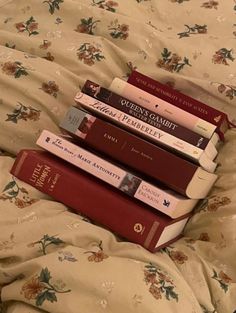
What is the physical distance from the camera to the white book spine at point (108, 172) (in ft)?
3.12

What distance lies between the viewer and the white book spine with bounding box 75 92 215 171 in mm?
980

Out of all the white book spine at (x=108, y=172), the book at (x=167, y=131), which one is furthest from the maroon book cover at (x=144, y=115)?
the white book spine at (x=108, y=172)

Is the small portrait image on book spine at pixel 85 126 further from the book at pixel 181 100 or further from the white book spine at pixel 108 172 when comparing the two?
the book at pixel 181 100

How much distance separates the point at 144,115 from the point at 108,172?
0.43ft

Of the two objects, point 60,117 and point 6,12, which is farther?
point 6,12

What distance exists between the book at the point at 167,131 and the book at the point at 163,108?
3 cm

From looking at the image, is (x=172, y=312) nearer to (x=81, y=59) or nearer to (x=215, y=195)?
(x=215, y=195)

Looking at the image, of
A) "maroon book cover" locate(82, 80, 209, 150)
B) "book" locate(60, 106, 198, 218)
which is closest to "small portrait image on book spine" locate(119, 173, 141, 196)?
"book" locate(60, 106, 198, 218)

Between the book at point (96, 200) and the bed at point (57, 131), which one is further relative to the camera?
the book at point (96, 200)

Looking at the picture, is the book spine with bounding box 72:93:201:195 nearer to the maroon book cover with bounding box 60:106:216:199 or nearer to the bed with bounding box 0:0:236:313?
the maroon book cover with bounding box 60:106:216:199

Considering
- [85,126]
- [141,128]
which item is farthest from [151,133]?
[85,126]

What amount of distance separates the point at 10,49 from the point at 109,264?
578mm

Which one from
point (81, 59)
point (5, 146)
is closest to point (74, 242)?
point (5, 146)

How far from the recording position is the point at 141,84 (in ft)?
3.64
